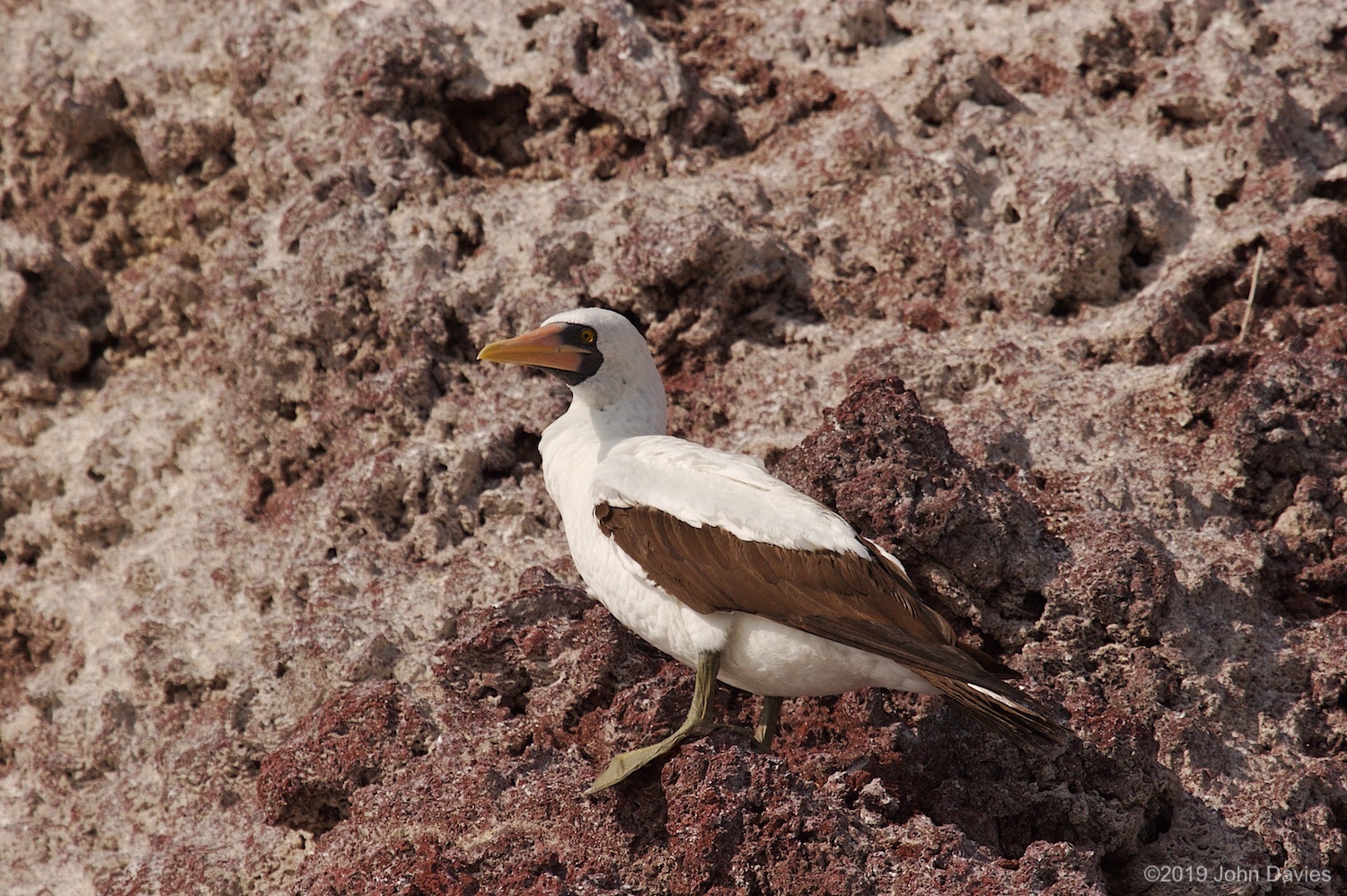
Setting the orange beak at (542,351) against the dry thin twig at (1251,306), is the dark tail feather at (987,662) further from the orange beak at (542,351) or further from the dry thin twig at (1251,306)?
the dry thin twig at (1251,306)

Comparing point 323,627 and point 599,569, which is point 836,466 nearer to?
point 599,569

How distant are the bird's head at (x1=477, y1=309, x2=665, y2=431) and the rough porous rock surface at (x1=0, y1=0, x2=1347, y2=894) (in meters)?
0.79

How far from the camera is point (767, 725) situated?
187 inches

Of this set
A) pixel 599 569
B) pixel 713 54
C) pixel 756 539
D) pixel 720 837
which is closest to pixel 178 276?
pixel 713 54

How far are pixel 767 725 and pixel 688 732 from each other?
1.59 ft

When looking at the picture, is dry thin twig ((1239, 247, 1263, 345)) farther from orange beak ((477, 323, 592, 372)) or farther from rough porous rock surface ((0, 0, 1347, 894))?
orange beak ((477, 323, 592, 372))

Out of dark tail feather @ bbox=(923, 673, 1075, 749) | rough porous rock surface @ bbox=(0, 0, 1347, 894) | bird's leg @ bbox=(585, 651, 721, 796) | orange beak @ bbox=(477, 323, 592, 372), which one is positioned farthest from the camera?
orange beak @ bbox=(477, 323, 592, 372)

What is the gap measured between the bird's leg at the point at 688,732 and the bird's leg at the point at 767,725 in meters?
0.35

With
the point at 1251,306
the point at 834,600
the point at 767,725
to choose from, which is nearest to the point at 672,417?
the point at 767,725

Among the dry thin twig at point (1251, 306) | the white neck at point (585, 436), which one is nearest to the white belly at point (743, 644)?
the white neck at point (585, 436)

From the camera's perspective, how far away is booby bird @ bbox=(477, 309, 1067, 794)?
426cm

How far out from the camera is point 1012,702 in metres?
4.18

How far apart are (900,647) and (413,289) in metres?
3.42

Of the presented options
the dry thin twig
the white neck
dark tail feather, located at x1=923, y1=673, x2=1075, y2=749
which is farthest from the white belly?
the dry thin twig
